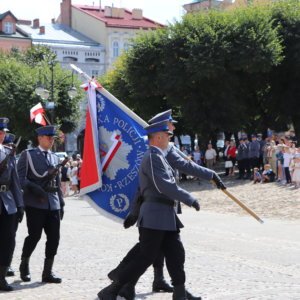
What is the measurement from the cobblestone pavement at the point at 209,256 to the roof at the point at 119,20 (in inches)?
2352

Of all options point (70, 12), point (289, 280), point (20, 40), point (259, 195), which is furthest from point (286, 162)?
point (70, 12)

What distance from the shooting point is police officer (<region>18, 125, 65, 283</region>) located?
8633 millimetres

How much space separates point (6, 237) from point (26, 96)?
4997cm

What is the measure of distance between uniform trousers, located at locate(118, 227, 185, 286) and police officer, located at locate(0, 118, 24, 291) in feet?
5.78

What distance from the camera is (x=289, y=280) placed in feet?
28.2

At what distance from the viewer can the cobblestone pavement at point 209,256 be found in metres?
7.97

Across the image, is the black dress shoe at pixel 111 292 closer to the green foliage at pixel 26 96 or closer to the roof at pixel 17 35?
the green foliage at pixel 26 96

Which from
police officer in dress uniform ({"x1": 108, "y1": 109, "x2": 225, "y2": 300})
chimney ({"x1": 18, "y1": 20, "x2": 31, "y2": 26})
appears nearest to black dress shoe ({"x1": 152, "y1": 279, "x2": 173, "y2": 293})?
police officer in dress uniform ({"x1": 108, "y1": 109, "x2": 225, "y2": 300})

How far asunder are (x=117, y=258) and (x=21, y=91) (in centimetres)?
4797

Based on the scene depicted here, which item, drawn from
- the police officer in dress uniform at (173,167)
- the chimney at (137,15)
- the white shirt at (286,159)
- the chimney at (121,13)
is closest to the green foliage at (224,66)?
the white shirt at (286,159)

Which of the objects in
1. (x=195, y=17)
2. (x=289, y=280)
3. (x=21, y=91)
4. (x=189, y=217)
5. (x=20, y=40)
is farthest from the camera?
(x=20, y=40)

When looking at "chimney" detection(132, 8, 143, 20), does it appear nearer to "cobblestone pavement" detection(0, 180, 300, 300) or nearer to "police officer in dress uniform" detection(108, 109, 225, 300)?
"cobblestone pavement" detection(0, 180, 300, 300)

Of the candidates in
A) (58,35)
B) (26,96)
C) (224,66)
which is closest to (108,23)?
(58,35)

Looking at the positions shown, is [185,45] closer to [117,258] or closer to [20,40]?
[117,258]
